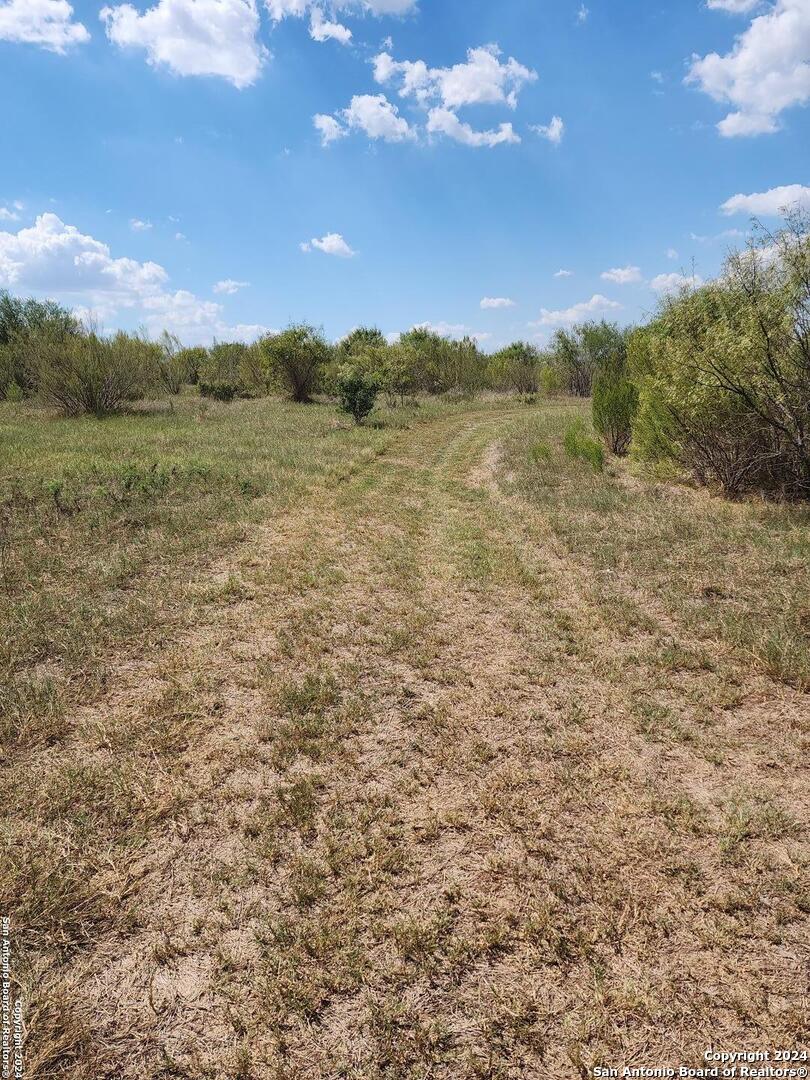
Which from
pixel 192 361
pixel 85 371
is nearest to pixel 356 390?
pixel 85 371

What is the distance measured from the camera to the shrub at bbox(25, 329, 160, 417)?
22.2 m

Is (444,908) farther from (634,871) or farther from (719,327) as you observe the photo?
(719,327)

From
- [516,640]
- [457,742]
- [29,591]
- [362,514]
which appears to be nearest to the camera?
[457,742]

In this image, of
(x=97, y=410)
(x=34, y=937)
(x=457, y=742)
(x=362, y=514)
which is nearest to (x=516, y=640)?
(x=457, y=742)

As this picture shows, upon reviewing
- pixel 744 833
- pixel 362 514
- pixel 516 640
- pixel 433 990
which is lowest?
pixel 433 990

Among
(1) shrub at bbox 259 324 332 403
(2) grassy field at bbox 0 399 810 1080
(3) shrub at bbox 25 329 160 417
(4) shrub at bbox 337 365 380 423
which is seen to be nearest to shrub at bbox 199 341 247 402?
(1) shrub at bbox 259 324 332 403

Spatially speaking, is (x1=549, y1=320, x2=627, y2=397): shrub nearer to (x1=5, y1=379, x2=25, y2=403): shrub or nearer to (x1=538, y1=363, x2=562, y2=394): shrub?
(x1=538, y1=363, x2=562, y2=394): shrub

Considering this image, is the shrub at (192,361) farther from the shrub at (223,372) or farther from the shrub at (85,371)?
the shrub at (85,371)

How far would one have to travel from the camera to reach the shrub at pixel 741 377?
819 cm

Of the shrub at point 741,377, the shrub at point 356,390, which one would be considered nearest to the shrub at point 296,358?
the shrub at point 356,390

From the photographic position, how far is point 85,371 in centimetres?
2222

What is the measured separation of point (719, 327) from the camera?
909cm

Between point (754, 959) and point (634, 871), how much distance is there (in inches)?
24.5

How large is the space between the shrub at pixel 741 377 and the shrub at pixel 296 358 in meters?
25.6
